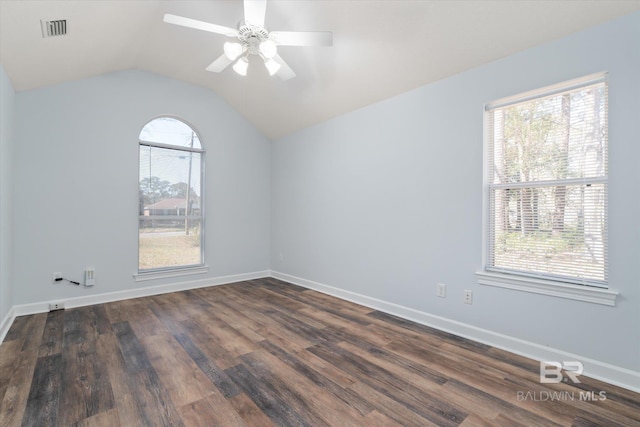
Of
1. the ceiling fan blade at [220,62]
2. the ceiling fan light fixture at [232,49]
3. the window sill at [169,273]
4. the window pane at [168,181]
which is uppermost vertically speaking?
the ceiling fan blade at [220,62]

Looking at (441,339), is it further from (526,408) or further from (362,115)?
(362,115)

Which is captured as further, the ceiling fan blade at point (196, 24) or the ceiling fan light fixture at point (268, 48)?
the ceiling fan light fixture at point (268, 48)

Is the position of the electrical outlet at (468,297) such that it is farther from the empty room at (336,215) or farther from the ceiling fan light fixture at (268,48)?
the ceiling fan light fixture at (268,48)

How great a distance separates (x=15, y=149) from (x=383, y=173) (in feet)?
13.2

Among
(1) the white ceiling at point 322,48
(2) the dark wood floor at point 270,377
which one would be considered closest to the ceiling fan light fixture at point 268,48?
(1) the white ceiling at point 322,48

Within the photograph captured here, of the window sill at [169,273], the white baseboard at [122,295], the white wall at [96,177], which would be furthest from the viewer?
the window sill at [169,273]

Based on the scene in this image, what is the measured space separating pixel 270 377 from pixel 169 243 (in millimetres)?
3038

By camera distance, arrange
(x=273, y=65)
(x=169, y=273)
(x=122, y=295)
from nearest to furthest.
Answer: (x=273, y=65) → (x=122, y=295) → (x=169, y=273)

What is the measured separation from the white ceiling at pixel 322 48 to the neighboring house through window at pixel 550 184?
19.7 inches

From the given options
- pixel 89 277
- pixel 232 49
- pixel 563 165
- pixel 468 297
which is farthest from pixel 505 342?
pixel 89 277

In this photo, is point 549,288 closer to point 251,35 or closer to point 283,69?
point 283,69

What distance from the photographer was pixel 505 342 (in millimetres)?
2453

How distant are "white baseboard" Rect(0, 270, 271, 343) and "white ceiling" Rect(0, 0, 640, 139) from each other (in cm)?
238

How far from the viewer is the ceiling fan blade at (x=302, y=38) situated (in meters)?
2.30
